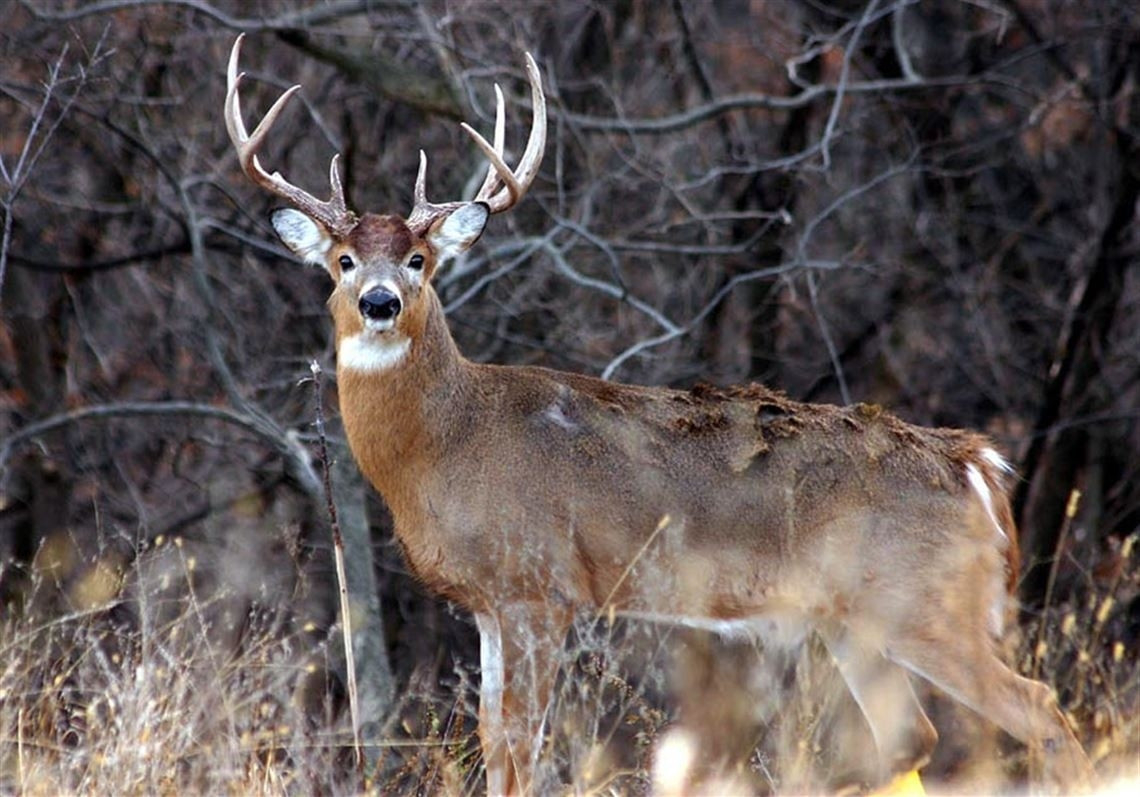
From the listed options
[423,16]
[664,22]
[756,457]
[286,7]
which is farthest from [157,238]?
[756,457]

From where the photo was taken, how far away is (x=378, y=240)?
6.74 m

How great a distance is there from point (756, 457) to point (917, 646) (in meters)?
0.89

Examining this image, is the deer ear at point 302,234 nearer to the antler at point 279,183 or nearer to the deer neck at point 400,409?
the antler at point 279,183

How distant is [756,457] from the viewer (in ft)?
22.4

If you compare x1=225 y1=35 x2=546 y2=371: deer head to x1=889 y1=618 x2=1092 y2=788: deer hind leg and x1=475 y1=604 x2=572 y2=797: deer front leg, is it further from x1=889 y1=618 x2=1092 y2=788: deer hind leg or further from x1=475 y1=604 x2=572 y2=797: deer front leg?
x1=889 y1=618 x2=1092 y2=788: deer hind leg

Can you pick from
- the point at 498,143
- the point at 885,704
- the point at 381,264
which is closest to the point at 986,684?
the point at 885,704

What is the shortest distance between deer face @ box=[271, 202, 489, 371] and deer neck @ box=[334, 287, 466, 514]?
16 mm

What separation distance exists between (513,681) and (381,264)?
1.55 meters

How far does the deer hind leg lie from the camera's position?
20.8 ft

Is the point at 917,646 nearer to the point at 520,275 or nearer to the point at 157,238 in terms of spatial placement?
the point at 520,275

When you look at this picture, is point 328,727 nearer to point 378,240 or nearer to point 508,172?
point 378,240

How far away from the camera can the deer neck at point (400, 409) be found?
6.88 meters

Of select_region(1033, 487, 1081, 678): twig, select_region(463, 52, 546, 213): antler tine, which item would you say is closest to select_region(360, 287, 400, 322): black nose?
select_region(463, 52, 546, 213): antler tine

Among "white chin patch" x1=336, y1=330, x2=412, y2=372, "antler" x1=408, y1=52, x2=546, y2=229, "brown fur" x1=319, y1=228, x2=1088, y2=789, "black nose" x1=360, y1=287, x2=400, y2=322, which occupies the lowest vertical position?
"brown fur" x1=319, y1=228, x2=1088, y2=789
